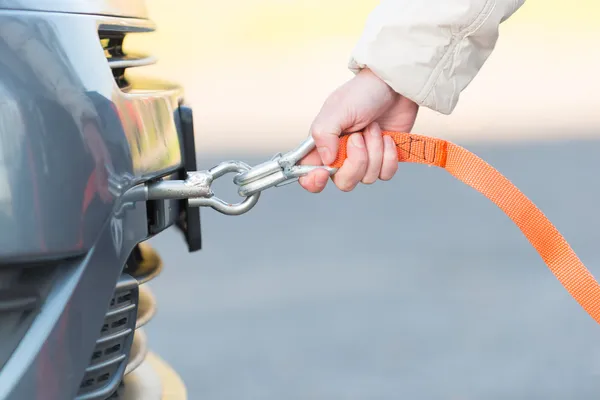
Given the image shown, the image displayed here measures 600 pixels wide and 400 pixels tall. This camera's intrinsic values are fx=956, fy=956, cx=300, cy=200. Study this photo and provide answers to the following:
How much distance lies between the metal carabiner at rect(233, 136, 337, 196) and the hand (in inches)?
0.9

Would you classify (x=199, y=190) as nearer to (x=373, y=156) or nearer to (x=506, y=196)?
(x=373, y=156)

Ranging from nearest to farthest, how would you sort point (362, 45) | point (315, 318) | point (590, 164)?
point (362, 45) → point (315, 318) → point (590, 164)

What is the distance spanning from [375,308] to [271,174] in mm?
3750

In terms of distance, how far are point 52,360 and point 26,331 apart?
0.05 meters

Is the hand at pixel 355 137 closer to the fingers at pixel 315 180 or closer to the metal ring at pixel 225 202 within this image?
the fingers at pixel 315 180

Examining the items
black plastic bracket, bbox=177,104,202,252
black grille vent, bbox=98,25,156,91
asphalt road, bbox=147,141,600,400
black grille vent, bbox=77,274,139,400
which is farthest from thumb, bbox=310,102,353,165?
asphalt road, bbox=147,141,600,400

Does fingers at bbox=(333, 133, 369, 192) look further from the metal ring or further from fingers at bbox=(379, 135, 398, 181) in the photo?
the metal ring

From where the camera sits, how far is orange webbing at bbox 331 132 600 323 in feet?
5.88

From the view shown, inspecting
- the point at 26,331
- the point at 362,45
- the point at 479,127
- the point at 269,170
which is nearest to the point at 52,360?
the point at 26,331

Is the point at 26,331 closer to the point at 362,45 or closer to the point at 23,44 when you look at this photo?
the point at 23,44

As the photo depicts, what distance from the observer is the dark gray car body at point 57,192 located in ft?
4.12

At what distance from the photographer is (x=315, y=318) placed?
17.1 ft

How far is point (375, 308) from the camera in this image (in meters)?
5.40

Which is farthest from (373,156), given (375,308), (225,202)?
(375,308)
